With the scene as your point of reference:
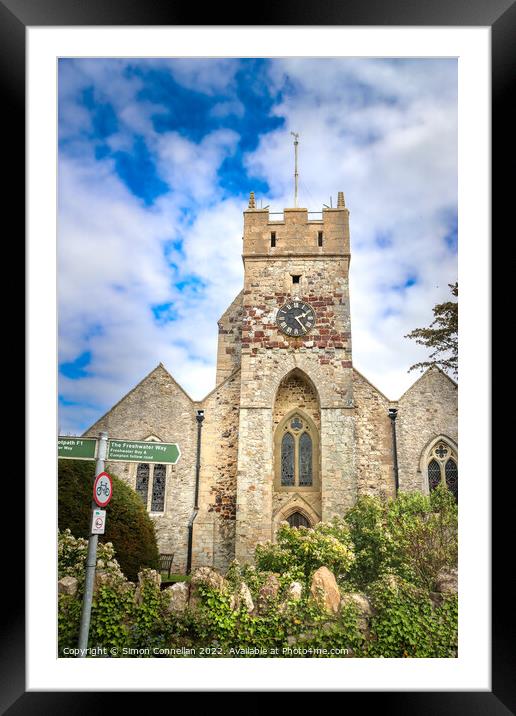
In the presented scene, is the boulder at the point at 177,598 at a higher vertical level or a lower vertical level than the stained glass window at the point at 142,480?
lower

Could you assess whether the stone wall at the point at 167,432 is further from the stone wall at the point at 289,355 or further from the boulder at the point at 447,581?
the boulder at the point at 447,581

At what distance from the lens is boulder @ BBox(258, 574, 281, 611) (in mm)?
7266

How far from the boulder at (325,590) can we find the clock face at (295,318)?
15.2ft

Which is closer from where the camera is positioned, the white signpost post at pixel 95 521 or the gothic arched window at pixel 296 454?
the white signpost post at pixel 95 521

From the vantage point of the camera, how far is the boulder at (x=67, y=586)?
6824mm

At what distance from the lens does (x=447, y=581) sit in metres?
7.38

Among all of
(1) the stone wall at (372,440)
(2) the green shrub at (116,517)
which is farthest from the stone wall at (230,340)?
(2) the green shrub at (116,517)

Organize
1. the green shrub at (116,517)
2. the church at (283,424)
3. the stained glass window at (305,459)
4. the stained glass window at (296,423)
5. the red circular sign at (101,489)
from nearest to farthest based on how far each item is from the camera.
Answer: the red circular sign at (101,489) → the green shrub at (116,517) → the church at (283,424) → the stained glass window at (305,459) → the stained glass window at (296,423)

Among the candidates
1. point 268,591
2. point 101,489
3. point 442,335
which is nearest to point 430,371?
point 442,335

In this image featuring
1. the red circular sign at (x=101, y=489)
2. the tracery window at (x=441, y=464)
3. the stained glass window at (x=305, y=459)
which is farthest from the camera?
the stained glass window at (x=305, y=459)

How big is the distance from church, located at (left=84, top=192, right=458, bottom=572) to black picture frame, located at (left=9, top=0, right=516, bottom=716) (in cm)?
388
